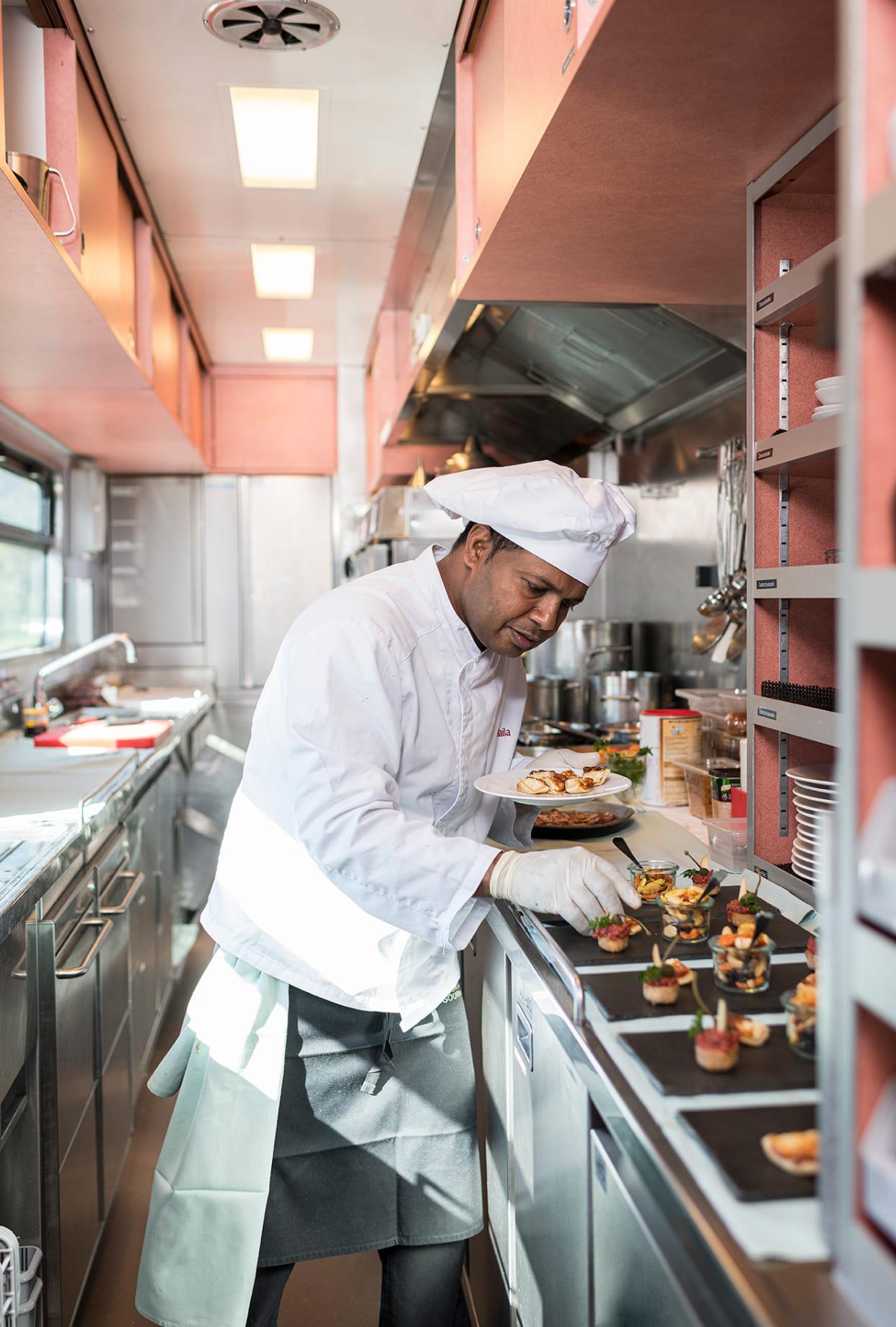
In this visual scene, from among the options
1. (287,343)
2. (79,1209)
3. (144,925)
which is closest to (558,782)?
(79,1209)

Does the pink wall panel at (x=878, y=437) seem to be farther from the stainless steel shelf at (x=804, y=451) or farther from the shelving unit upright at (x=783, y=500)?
the shelving unit upright at (x=783, y=500)

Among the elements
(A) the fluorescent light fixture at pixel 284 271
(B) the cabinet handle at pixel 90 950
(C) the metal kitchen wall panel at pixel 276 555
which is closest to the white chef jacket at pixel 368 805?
(B) the cabinet handle at pixel 90 950

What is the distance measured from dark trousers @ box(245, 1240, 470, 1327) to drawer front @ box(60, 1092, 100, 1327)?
45 centimetres

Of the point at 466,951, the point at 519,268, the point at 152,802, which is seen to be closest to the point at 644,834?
the point at 466,951

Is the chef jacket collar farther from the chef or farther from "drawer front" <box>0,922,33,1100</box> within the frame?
"drawer front" <box>0,922,33,1100</box>

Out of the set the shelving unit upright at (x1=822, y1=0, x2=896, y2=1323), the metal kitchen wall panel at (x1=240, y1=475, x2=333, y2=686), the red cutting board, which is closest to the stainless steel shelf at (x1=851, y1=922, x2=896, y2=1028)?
the shelving unit upright at (x1=822, y1=0, x2=896, y2=1323)

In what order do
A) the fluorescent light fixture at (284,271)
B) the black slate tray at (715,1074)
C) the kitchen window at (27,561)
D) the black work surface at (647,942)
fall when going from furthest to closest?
the kitchen window at (27,561), the fluorescent light fixture at (284,271), the black work surface at (647,942), the black slate tray at (715,1074)

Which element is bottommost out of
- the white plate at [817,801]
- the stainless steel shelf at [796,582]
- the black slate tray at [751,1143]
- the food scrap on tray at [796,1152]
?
the black slate tray at [751,1143]

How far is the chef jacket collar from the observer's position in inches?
65.5

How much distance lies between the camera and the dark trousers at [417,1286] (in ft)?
5.40

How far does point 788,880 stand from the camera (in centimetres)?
152

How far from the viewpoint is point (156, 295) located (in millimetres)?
3627

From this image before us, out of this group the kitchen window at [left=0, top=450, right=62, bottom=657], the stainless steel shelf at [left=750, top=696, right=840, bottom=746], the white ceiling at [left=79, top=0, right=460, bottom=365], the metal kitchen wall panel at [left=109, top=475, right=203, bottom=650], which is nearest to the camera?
the stainless steel shelf at [left=750, top=696, right=840, bottom=746]

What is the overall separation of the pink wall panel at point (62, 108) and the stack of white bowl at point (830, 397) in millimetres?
1666
